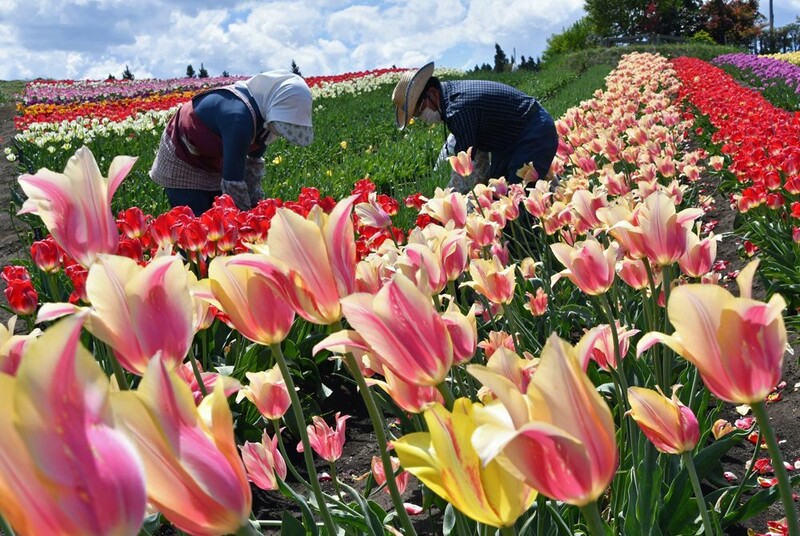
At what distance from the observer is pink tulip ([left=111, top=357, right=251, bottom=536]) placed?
599 millimetres

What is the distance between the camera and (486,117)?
535cm

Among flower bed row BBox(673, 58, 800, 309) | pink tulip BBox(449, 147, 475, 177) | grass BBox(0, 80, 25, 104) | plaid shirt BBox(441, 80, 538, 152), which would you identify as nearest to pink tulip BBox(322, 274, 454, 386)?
flower bed row BBox(673, 58, 800, 309)

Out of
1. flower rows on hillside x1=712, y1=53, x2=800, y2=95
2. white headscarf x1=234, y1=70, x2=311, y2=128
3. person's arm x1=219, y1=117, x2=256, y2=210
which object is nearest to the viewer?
person's arm x1=219, y1=117, x2=256, y2=210

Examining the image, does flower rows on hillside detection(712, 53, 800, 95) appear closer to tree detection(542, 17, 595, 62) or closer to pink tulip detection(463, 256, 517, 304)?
pink tulip detection(463, 256, 517, 304)

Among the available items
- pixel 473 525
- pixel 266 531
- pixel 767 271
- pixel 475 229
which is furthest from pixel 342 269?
pixel 767 271

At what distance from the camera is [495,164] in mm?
5801

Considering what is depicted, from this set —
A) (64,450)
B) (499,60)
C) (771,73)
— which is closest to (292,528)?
(64,450)

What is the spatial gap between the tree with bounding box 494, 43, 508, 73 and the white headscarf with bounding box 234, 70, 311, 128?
102ft

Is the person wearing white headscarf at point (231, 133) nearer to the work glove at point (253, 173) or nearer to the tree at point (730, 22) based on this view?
the work glove at point (253, 173)

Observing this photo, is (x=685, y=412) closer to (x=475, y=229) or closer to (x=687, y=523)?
(x=687, y=523)

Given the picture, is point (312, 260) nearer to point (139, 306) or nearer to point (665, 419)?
point (139, 306)

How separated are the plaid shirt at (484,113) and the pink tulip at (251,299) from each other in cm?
411

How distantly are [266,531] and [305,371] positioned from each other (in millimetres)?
1004

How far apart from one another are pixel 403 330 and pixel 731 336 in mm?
362
